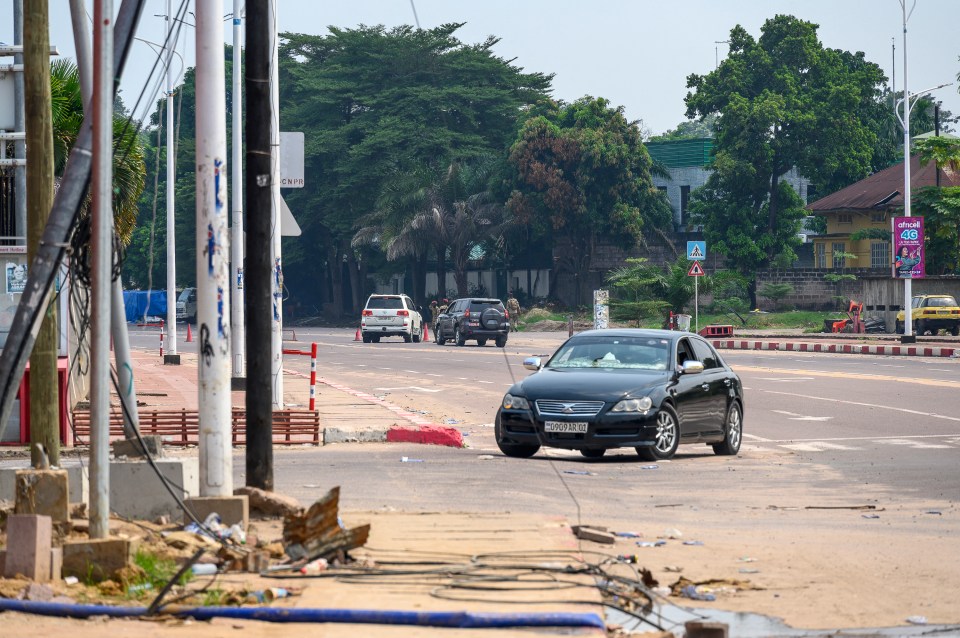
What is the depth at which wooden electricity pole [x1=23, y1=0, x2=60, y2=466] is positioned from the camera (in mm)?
11875

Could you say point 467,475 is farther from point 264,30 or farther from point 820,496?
point 264,30

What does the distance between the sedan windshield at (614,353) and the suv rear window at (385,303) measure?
3763 cm

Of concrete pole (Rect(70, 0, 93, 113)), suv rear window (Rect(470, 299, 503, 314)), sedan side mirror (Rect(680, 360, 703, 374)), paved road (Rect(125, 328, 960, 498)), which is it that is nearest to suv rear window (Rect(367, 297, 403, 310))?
suv rear window (Rect(470, 299, 503, 314))

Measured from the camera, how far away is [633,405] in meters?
16.2

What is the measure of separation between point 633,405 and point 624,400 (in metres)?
0.11

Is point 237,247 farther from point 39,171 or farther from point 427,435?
point 39,171

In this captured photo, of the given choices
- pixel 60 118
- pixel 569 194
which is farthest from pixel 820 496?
pixel 569 194

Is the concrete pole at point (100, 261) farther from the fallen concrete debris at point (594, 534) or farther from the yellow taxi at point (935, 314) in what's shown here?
the yellow taxi at point (935, 314)

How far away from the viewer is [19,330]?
1014cm

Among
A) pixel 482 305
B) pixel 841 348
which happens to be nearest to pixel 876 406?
pixel 841 348

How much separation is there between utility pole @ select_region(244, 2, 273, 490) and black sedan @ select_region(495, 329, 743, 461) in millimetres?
5079

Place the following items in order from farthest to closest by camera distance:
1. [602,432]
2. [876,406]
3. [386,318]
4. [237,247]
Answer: [386,318]
[237,247]
[876,406]
[602,432]

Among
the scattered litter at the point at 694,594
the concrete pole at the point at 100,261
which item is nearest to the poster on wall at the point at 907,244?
the scattered litter at the point at 694,594

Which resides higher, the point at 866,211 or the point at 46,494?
the point at 866,211
